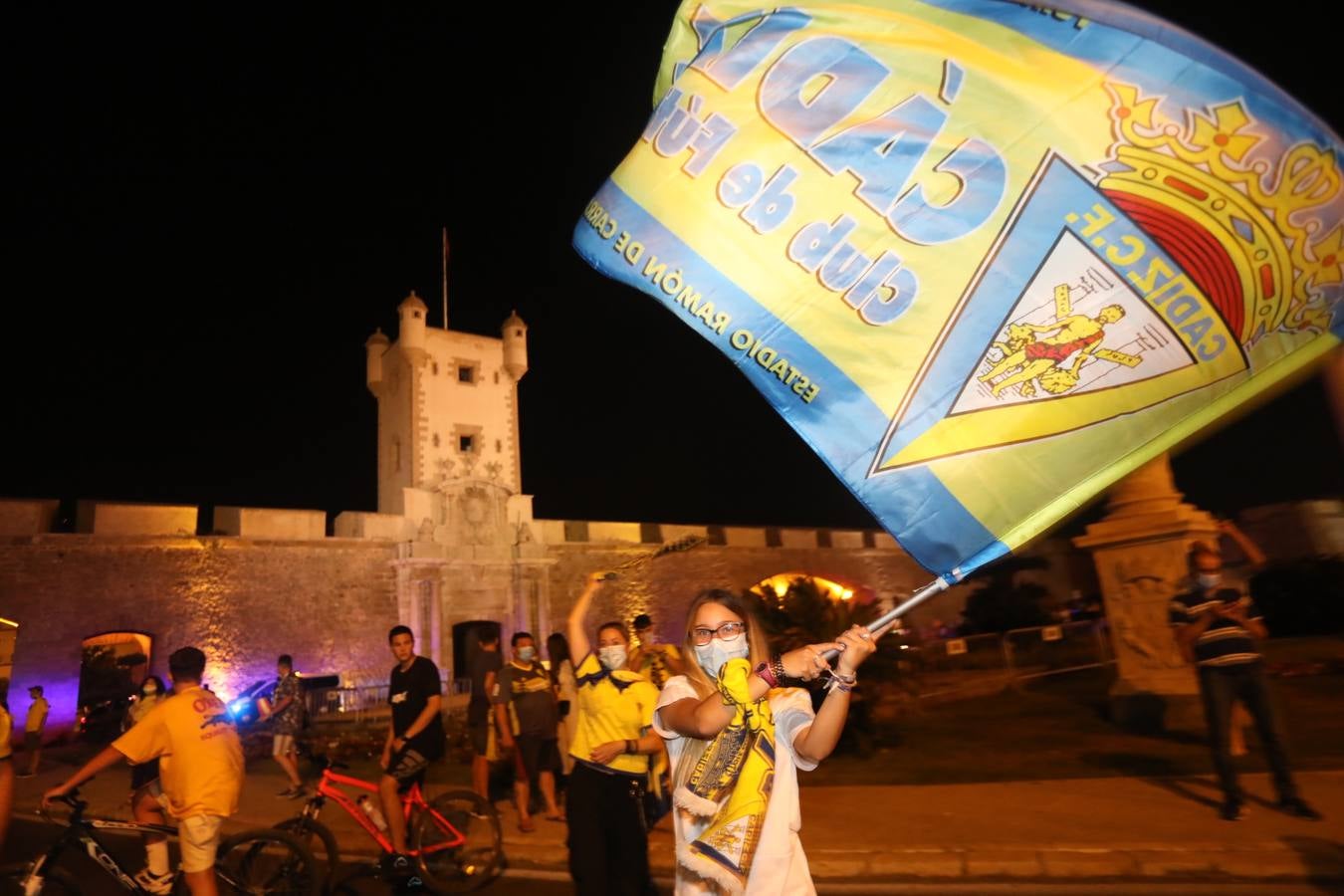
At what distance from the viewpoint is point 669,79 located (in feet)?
10.4

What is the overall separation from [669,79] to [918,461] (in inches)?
75.9

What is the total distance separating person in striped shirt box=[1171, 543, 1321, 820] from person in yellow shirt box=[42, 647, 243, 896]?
6235 millimetres

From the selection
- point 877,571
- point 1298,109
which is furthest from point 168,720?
point 877,571

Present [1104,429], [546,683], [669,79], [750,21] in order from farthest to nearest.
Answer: [546,683]
[669,79]
[750,21]
[1104,429]

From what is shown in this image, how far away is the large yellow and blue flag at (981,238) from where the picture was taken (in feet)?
7.26

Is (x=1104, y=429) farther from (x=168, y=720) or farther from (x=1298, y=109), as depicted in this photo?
(x=168, y=720)

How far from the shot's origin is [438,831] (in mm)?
5559

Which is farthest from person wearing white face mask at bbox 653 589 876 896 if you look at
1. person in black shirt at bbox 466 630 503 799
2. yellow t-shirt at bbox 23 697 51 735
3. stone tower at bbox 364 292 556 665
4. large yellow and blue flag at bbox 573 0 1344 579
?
stone tower at bbox 364 292 556 665

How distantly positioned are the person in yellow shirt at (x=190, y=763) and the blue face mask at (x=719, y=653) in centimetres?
306

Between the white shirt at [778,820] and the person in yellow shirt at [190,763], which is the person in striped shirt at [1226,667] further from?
the person in yellow shirt at [190,763]

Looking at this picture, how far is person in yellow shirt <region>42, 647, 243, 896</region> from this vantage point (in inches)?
156

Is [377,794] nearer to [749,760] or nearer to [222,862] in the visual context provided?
[222,862]

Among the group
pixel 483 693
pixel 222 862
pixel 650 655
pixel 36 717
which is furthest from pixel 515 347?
pixel 222 862

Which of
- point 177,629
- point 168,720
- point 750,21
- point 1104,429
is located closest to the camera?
point 1104,429
